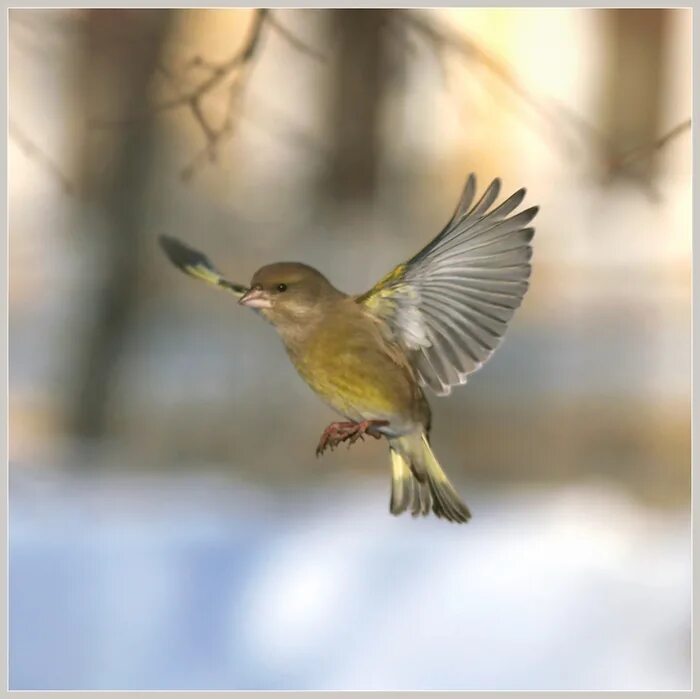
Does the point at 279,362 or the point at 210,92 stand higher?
the point at 210,92

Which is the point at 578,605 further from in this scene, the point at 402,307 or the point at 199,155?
the point at 199,155

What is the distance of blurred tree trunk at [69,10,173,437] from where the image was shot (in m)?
1.45

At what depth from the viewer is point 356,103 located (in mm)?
1477

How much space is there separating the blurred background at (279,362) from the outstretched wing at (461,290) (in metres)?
0.16

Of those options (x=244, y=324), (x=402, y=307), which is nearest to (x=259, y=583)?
(x=244, y=324)

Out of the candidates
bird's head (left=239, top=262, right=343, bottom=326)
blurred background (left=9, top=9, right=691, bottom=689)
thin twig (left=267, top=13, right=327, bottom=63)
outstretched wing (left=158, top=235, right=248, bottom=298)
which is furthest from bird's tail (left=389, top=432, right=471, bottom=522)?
thin twig (left=267, top=13, right=327, bottom=63)

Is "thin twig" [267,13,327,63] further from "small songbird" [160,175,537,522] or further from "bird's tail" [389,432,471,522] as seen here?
"bird's tail" [389,432,471,522]

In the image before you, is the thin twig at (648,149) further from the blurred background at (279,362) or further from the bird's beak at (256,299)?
the bird's beak at (256,299)

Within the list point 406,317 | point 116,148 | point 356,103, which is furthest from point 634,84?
point 116,148

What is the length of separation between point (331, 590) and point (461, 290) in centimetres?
53

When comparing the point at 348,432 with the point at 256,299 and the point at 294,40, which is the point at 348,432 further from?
the point at 294,40

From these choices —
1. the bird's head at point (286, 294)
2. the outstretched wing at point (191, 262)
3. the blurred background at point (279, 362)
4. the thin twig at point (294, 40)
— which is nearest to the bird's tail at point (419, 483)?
the blurred background at point (279, 362)

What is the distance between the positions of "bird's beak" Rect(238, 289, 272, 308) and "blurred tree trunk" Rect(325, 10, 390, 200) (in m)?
0.27

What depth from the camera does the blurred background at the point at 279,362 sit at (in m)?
1.45
